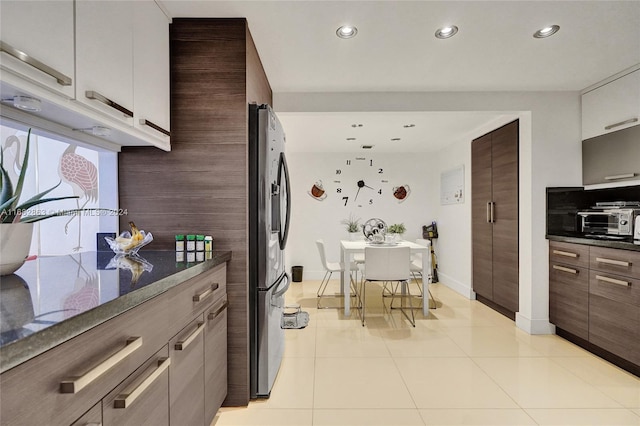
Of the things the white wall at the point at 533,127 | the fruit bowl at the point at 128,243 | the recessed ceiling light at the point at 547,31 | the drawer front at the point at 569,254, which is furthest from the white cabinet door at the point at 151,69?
the drawer front at the point at 569,254

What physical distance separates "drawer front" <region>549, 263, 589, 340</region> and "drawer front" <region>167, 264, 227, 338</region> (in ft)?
9.62

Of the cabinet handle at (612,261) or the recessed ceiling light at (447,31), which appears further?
the cabinet handle at (612,261)

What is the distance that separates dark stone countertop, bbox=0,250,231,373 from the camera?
628mm

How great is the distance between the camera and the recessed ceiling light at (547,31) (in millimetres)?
2154

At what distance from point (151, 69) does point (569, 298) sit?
3674 millimetres

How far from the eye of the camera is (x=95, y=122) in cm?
146

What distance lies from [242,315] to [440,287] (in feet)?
14.0

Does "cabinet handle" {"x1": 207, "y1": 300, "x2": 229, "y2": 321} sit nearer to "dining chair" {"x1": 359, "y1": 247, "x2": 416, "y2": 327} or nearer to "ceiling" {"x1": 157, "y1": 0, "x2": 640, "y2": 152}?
"ceiling" {"x1": 157, "y1": 0, "x2": 640, "y2": 152}

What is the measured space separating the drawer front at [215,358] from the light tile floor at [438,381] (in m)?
0.26

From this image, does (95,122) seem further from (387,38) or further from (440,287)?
(440,287)

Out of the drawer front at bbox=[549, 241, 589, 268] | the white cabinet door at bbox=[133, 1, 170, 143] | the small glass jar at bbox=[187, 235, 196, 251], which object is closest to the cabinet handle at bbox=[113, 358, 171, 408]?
the small glass jar at bbox=[187, 235, 196, 251]

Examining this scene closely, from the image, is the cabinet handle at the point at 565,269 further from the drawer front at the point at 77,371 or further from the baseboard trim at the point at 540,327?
the drawer front at the point at 77,371

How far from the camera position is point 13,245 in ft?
3.69

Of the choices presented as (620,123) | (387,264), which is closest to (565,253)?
(620,123)
